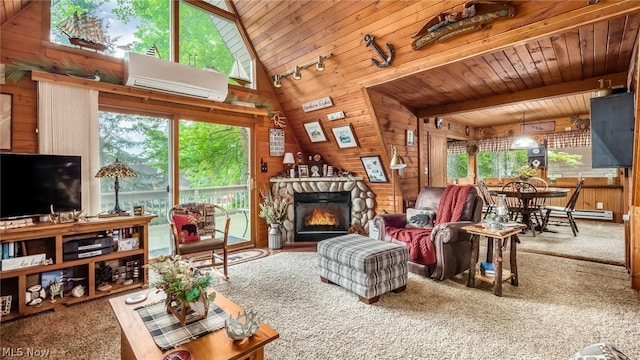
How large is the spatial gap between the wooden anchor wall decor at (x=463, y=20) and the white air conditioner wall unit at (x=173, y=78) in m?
2.58

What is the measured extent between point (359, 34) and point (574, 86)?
279 centimetres

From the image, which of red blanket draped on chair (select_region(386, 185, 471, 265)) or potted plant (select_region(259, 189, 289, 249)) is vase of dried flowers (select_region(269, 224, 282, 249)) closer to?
potted plant (select_region(259, 189, 289, 249))

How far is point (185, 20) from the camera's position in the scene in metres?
4.10

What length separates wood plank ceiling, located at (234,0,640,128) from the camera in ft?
9.37

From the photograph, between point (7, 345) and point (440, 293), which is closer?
point (7, 345)

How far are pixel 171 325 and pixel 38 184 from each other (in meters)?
2.23

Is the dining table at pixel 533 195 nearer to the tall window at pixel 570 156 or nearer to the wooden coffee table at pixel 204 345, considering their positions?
the tall window at pixel 570 156

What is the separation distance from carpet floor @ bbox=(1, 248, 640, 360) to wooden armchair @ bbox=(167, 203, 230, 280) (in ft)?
1.35

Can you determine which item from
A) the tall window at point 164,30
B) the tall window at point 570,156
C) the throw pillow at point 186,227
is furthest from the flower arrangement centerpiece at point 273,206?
the tall window at point 570,156

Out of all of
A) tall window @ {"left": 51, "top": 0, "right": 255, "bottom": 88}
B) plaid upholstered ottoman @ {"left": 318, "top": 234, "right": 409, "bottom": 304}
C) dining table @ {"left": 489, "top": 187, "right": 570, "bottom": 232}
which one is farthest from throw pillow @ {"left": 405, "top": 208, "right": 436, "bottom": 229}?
tall window @ {"left": 51, "top": 0, "right": 255, "bottom": 88}

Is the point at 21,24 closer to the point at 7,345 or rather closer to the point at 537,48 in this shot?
the point at 7,345

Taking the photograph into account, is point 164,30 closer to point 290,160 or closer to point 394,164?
point 290,160

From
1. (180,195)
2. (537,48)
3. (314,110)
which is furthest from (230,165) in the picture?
(537,48)

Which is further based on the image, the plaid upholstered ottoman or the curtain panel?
the curtain panel
